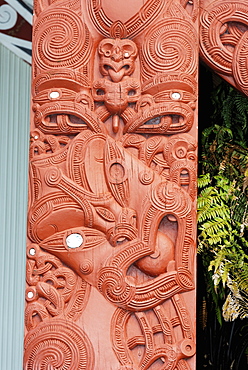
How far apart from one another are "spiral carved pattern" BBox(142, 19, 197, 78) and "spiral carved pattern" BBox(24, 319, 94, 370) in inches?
29.1

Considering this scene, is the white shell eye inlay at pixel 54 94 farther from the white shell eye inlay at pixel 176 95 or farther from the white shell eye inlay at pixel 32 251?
the white shell eye inlay at pixel 32 251

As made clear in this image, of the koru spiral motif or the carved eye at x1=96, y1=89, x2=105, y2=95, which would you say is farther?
the carved eye at x1=96, y1=89, x2=105, y2=95

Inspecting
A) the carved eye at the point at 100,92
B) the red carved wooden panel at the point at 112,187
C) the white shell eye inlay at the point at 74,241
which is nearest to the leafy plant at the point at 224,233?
the red carved wooden panel at the point at 112,187

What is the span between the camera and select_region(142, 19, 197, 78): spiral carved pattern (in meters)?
1.47

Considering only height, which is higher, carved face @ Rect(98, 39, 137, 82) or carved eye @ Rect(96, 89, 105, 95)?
carved face @ Rect(98, 39, 137, 82)

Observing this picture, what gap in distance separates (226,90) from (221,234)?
2.91 feet

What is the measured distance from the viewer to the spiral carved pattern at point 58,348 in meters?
1.35

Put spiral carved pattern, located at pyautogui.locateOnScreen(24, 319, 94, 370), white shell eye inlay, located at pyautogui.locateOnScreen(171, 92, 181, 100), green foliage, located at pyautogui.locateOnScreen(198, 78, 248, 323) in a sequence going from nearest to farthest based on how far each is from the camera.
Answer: spiral carved pattern, located at pyautogui.locateOnScreen(24, 319, 94, 370) → white shell eye inlay, located at pyautogui.locateOnScreen(171, 92, 181, 100) → green foliage, located at pyautogui.locateOnScreen(198, 78, 248, 323)

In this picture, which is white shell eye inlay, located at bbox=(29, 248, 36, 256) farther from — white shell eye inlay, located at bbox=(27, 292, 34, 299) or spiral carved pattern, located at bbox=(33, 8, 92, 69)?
spiral carved pattern, located at bbox=(33, 8, 92, 69)

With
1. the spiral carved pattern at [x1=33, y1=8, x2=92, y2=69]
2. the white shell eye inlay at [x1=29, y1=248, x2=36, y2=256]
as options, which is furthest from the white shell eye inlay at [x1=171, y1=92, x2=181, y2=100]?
the white shell eye inlay at [x1=29, y1=248, x2=36, y2=256]

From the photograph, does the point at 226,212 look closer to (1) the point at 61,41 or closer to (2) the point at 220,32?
(2) the point at 220,32

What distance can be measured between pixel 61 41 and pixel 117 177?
43 cm

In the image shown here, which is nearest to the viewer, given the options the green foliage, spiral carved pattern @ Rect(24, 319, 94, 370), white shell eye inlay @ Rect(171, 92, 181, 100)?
spiral carved pattern @ Rect(24, 319, 94, 370)

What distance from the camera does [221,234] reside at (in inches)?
85.9
